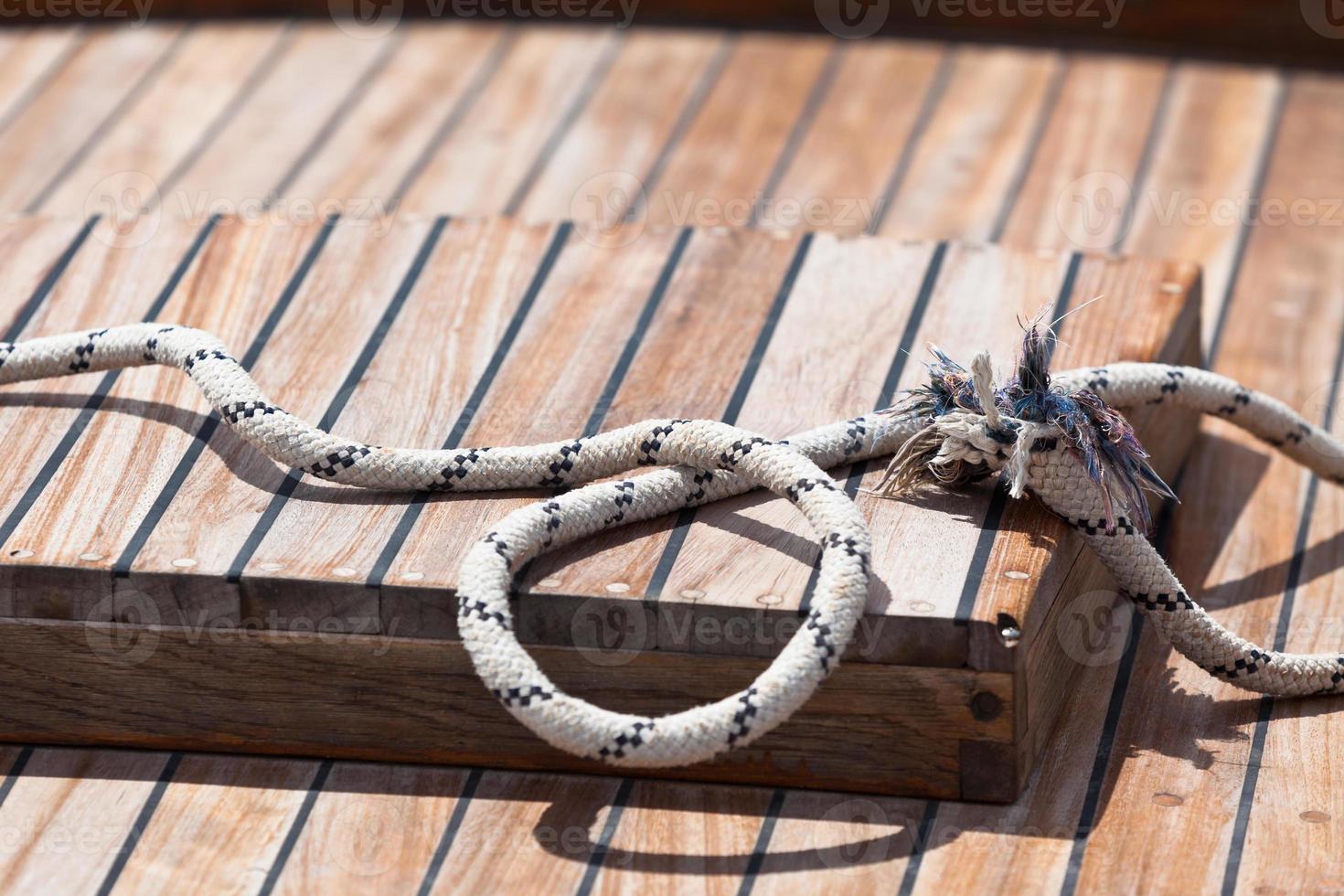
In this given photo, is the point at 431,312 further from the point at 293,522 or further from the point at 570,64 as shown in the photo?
the point at 570,64

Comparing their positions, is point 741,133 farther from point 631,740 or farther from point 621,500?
point 631,740

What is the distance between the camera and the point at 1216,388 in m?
1.71

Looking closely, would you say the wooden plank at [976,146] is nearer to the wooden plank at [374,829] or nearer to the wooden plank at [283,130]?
the wooden plank at [283,130]

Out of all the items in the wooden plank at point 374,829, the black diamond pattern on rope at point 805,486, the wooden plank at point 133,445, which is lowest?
the wooden plank at point 374,829

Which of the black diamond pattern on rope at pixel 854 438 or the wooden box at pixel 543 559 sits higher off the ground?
the black diamond pattern on rope at pixel 854 438

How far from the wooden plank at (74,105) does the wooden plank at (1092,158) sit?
143 cm

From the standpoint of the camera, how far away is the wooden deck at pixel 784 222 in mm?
1407

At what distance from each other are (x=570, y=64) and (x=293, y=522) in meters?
1.53

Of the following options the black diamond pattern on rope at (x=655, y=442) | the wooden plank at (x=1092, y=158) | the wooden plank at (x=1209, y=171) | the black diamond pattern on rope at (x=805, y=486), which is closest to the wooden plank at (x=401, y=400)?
the black diamond pattern on rope at (x=655, y=442)

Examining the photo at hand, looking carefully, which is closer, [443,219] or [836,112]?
[443,219]

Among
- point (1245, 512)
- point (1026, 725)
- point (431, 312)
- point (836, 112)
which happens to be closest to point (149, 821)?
point (431, 312)

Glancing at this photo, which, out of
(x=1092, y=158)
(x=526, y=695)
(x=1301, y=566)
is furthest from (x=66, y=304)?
(x=1092, y=158)

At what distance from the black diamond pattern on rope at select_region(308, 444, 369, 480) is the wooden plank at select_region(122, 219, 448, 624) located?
0.19 feet

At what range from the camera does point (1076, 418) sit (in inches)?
56.8
